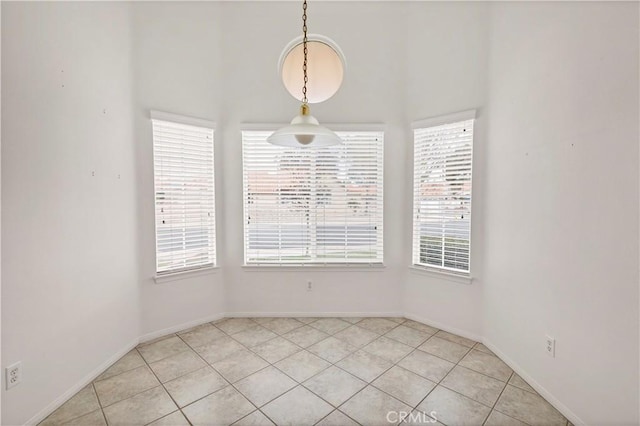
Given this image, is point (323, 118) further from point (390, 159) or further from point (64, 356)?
point (64, 356)

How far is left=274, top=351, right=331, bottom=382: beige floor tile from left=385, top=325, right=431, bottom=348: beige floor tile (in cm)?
89

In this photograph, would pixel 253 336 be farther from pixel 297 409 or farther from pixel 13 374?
pixel 13 374

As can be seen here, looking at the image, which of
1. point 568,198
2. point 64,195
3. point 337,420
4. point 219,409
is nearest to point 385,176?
point 568,198

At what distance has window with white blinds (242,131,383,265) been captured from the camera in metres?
3.40

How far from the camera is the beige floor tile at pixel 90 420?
1.87 metres

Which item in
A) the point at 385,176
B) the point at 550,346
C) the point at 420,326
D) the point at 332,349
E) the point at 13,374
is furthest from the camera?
the point at 385,176

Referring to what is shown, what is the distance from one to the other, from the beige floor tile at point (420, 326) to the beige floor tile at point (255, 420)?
197 cm

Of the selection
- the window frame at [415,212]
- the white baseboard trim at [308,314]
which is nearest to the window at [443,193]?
the window frame at [415,212]

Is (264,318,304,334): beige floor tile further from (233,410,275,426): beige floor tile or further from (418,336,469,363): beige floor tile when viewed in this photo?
(418,336,469,363): beige floor tile

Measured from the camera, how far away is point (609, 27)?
1684mm

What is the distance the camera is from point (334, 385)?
7.31 ft

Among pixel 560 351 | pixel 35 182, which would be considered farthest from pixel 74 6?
pixel 560 351

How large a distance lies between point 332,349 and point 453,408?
1135mm

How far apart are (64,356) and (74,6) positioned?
2.68 m
